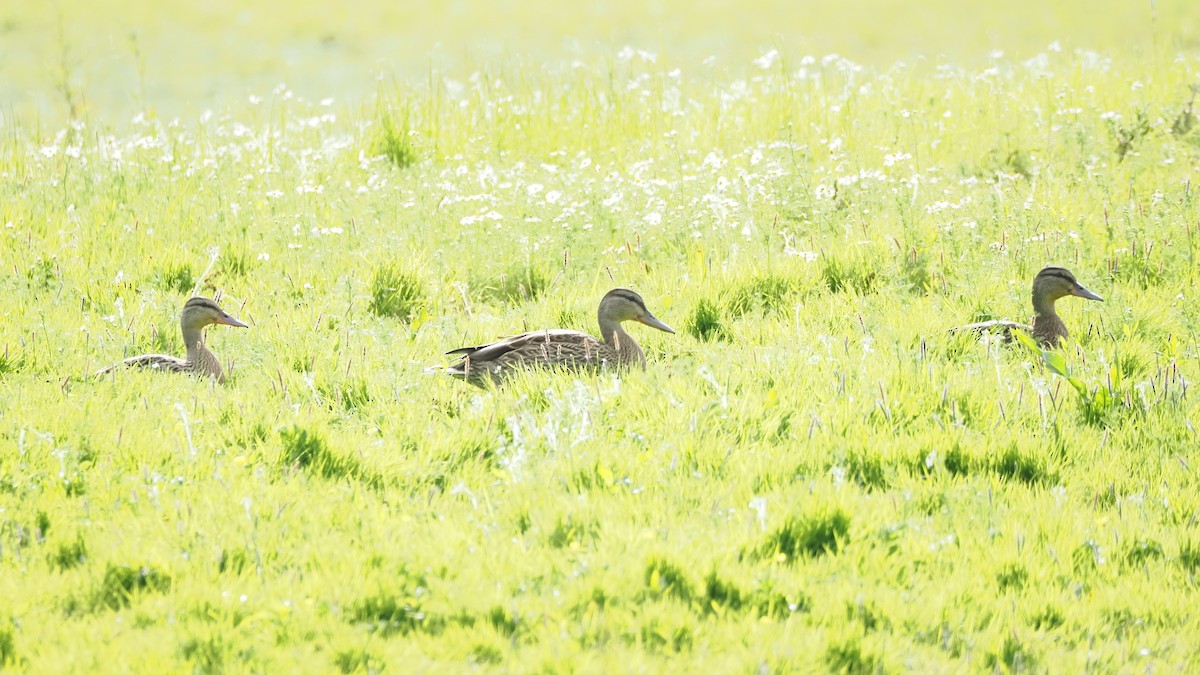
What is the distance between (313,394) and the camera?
18.5 ft

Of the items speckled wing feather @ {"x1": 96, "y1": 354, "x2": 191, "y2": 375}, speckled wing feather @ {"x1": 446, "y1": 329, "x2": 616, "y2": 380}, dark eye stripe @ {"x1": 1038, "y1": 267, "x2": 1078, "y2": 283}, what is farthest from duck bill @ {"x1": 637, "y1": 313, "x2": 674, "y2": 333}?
speckled wing feather @ {"x1": 96, "y1": 354, "x2": 191, "y2": 375}

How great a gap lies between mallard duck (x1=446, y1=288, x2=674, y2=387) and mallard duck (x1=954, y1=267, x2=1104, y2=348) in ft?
6.01

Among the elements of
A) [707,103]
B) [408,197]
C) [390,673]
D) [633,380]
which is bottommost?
[390,673]

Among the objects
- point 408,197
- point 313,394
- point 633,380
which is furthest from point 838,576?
point 408,197

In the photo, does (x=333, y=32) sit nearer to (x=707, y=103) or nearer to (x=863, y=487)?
(x=707, y=103)

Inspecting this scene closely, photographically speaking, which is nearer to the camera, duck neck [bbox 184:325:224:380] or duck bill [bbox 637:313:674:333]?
duck neck [bbox 184:325:224:380]

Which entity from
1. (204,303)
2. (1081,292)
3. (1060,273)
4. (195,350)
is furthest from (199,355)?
(1081,292)

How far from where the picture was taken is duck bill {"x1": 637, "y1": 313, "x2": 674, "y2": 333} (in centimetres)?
654

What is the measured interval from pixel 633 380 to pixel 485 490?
1.29 metres

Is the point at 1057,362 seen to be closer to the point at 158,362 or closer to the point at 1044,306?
the point at 1044,306

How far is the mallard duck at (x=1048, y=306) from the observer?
21.2 ft

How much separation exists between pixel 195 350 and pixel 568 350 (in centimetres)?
202

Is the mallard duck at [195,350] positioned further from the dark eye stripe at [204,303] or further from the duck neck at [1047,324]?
the duck neck at [1047,324]

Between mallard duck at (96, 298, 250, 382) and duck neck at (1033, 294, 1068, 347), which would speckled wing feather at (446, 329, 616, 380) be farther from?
duck neck at (1033, 294, 1068, 347)
